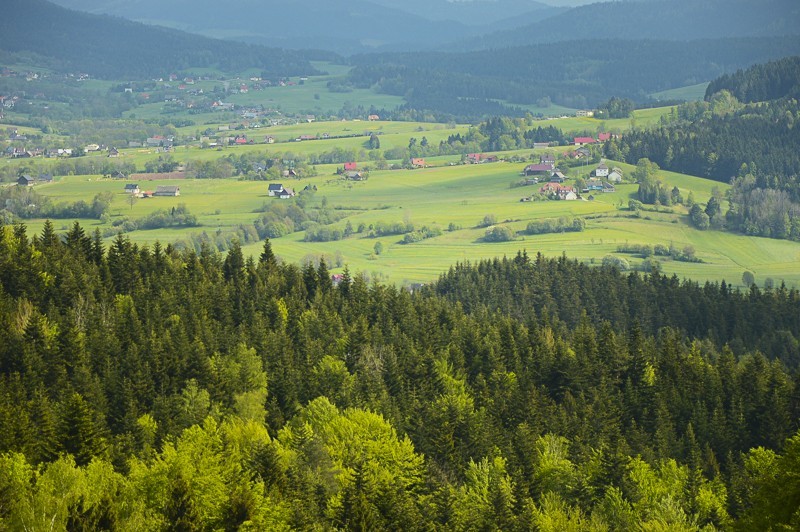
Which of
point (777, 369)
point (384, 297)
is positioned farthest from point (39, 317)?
point (777, 369)

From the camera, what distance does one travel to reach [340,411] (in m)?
86.8

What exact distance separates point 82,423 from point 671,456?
40.6m

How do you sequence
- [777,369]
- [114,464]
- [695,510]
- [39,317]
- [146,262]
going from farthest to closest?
[146,262] → [777,369] → [39,317] → [695,510] → [114,464]

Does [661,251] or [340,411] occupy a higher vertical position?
[340,411]

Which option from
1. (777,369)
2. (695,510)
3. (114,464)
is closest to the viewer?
(114,464)

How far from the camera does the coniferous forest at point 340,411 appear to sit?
6353cm

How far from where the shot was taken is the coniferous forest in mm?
63531

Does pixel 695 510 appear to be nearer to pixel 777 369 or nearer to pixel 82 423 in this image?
pixel 777 369

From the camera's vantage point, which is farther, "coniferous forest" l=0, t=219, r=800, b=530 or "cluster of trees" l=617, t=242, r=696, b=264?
"cluster of trees" l=617, t=242, r=696, b=264

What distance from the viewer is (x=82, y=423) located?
229 feet

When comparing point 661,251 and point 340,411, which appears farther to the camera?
point 661,251

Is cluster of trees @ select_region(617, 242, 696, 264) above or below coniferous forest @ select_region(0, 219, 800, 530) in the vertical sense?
below

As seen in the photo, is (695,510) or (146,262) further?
(146,262)

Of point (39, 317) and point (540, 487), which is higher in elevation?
point (39, 317)
